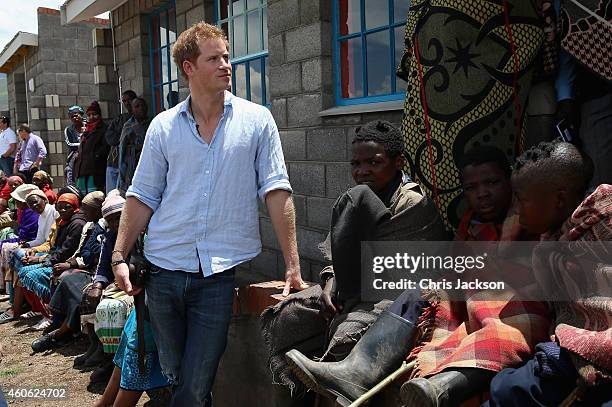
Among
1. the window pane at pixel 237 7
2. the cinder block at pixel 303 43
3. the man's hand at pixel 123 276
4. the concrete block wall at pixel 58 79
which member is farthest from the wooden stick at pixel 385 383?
the concrete block wall at pixel 58 79

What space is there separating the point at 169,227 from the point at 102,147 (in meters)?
6.09

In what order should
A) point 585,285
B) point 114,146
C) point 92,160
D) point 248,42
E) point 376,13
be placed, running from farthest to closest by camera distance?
point 92,160 < point 114,146 < point 248,42 < point 376,13 < point 585,285

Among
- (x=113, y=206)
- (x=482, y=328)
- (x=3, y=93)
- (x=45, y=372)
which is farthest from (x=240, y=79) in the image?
(x=3, y=93)

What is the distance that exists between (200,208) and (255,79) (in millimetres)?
3569

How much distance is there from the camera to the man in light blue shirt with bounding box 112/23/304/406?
2596 mm

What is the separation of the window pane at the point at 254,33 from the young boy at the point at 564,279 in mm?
4106

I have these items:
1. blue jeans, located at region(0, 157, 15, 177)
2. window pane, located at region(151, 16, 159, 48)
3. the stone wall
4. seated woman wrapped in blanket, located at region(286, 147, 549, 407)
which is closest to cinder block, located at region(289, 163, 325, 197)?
the stone wall

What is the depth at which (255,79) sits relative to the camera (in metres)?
5.95

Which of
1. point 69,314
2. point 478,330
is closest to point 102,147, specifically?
point 69,314

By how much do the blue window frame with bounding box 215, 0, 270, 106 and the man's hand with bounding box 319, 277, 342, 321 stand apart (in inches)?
134

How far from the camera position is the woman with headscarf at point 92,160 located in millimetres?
8219

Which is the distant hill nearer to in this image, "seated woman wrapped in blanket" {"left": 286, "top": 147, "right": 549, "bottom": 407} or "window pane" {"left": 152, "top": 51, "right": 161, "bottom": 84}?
"window pane" {"left": 152, "top": 51, "right": 161, "bottom": 84}

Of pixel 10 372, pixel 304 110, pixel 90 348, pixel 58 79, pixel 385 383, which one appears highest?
pixel 58 79

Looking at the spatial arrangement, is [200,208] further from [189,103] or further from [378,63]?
[378,63]
